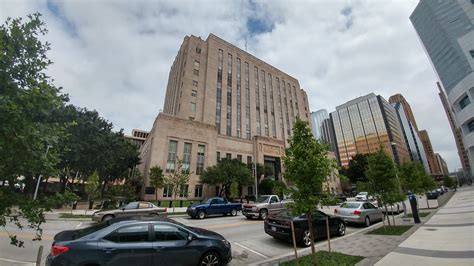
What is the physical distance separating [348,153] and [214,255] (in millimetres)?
150516

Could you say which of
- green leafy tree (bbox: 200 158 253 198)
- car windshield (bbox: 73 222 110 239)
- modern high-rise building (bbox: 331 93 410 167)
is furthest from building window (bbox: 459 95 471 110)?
car windshield (bbox: 73 222 110 239)

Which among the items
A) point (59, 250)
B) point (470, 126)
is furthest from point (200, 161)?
point (470, 126)

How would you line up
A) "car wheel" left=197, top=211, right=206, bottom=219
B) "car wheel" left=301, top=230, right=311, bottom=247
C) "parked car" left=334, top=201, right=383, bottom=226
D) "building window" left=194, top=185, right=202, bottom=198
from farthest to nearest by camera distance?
"building window" left=194, top=185, right=202, bottom=198 < "car wheel" left=197, top=211, right=206, bottom=219 < "parked car" left=334, top=201, right=383, bottom=226 < "car wheel" left=301, top=230, right=311, bottom=247

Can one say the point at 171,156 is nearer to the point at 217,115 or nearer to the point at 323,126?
the point at 217,115

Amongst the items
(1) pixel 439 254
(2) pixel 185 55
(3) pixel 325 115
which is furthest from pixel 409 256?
(3) pixel 325 115

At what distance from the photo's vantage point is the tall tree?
379 cm

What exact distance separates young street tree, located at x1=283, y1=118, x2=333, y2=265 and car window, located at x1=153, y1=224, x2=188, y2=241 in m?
3.59

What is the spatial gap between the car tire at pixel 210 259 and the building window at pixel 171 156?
108 feet

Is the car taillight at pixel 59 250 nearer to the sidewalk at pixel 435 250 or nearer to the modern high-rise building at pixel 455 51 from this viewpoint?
the sidewalk at pixel 435 250

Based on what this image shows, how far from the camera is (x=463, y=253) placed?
6.69m

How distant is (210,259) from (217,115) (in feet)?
156

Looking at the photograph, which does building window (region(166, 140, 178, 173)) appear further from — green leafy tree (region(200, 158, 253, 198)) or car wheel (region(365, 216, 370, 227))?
car wheel (region(365, 216, 370, 227))

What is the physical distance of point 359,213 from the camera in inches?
551

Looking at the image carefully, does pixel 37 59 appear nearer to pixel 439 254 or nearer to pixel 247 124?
pixel 439 254
